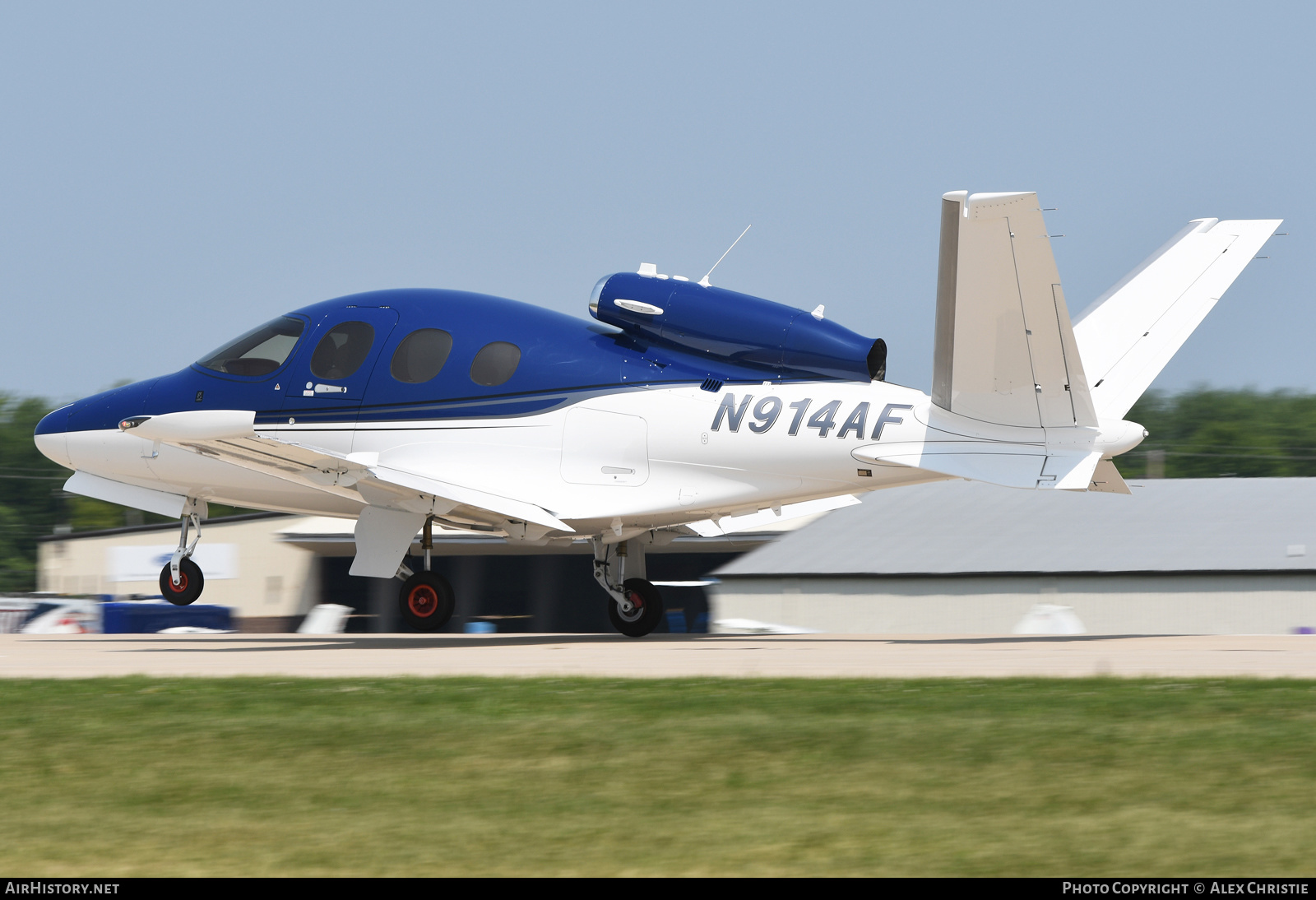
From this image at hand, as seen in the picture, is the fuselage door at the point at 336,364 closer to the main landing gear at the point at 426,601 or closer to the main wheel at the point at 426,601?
the main landing gear at the point at 426,601

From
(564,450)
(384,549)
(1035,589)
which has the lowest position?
(1035,589)

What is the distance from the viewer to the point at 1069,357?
17.0 meters

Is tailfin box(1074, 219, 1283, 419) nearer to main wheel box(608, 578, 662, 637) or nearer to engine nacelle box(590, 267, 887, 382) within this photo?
engine nacelle box(590, 267, 887, 382)

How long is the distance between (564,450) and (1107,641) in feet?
24.2

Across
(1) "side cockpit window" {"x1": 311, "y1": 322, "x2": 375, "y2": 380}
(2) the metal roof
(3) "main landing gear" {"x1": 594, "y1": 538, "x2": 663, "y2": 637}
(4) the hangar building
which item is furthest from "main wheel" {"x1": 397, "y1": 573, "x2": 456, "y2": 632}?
(2) the metal roof

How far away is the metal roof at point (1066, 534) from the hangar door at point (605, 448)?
25.0 m

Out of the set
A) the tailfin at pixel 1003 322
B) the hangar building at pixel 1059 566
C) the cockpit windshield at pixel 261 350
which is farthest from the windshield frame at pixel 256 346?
the hangar building at pixel 1059 566

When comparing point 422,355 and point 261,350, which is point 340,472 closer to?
point 422,355

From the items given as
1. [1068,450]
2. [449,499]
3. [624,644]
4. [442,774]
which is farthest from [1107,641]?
[442,774]

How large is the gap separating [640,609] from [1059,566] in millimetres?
23555

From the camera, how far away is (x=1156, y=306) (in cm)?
1886

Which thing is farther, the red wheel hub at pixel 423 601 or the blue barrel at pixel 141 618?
the blue barrel at pixel 141 618

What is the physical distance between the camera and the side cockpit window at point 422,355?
20.7m
